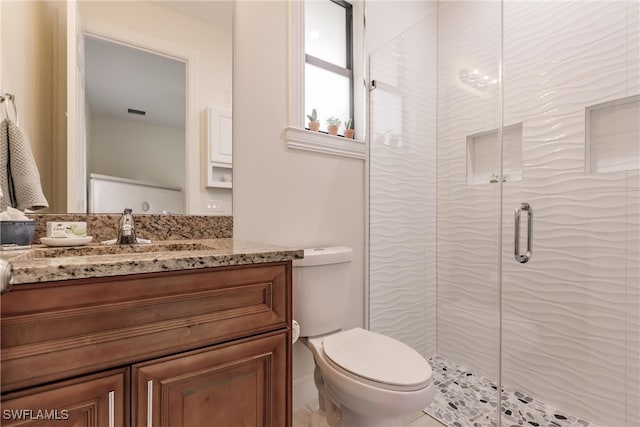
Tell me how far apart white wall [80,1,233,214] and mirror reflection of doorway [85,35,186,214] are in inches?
2.4

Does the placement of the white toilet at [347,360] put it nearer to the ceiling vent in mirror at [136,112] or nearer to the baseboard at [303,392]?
the baseboard at [303,392]

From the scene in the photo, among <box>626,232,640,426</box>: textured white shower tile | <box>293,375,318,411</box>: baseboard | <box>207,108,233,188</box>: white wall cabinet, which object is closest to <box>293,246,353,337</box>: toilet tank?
<box>293,375,318,411</box>: baseboard

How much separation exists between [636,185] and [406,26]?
61.6 inches

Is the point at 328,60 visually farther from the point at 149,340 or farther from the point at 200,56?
the point at 149,340

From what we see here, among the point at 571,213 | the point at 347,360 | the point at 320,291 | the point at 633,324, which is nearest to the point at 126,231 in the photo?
the point at 320,291

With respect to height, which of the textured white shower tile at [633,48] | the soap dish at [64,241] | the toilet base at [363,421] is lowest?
the toilet base at [363,421]

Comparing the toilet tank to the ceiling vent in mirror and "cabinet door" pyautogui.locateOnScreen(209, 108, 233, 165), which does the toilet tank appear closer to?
"cabinet door" pyautogui.locateOnScreen(209, 108, 233, 165)

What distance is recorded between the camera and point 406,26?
2121 millimetres

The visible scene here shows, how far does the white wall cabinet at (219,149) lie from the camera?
1405 mm

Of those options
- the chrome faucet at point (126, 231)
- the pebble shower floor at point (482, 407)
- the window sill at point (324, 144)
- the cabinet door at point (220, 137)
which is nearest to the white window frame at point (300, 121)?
the window sill at point (324, 144)

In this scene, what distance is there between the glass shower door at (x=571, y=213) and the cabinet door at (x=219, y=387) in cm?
135

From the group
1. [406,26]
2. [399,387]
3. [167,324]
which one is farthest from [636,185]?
[167,324]

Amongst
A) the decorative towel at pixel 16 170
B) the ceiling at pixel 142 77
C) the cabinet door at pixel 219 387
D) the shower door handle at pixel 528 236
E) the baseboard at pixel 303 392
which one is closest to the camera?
the cabinet door at pixel 219 387

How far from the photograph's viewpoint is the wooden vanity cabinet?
612 mm
